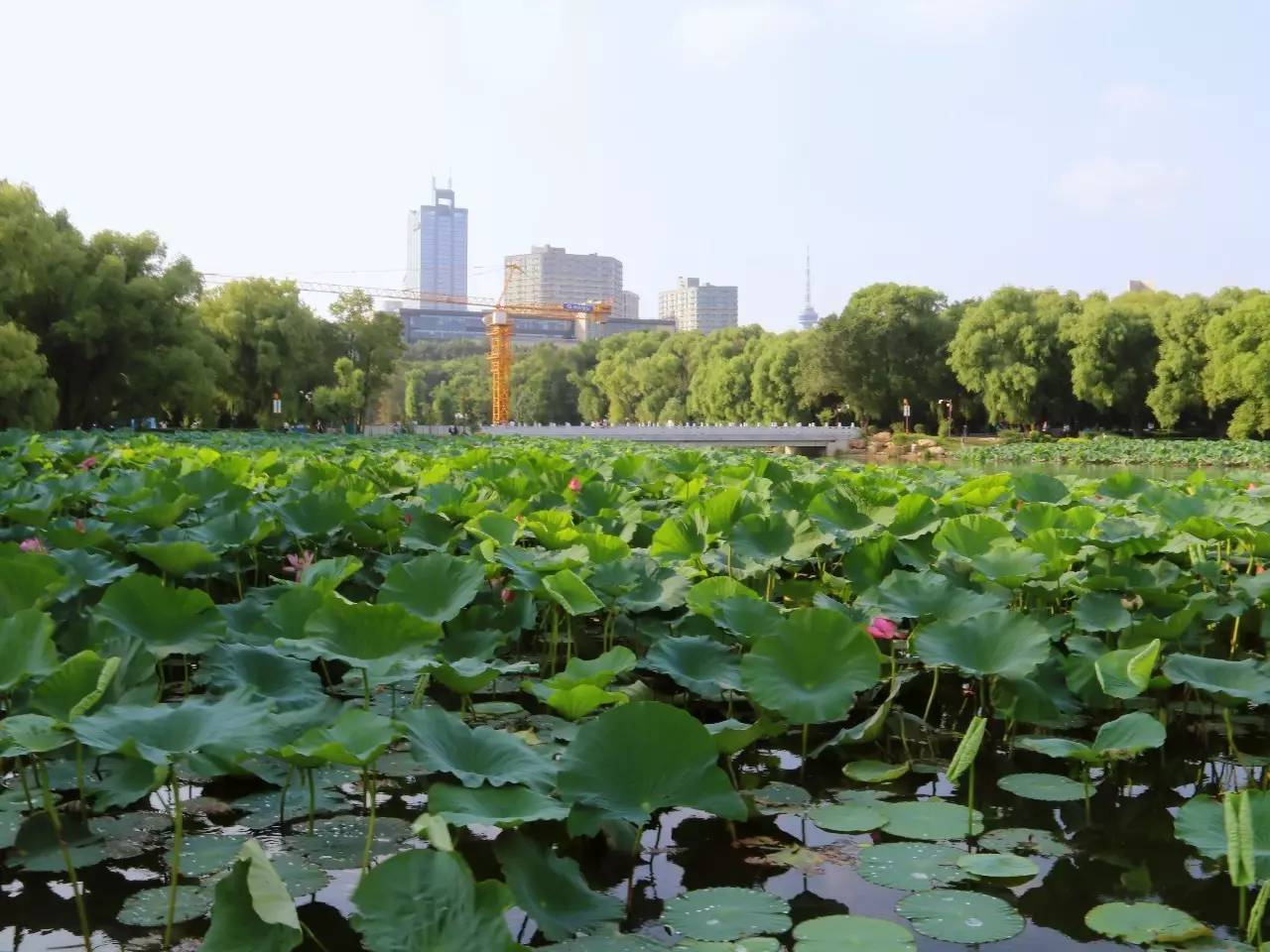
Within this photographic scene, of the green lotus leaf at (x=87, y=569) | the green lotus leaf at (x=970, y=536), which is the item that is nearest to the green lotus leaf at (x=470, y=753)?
the green lotus leaf at (x=87, y=569)

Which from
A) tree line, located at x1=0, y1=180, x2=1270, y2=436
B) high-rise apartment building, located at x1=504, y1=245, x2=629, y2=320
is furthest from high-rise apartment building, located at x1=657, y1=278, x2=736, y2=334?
tree line, located at x1=0, y1=180, x2=1270, y2=436

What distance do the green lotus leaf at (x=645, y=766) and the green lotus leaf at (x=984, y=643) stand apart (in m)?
0.74

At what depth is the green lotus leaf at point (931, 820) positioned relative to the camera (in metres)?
1.80

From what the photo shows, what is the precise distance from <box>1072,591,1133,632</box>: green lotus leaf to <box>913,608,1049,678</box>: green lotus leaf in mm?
418

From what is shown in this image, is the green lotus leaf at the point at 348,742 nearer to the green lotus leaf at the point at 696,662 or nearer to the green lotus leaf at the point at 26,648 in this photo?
the green lotus leaf at the point at 26,648

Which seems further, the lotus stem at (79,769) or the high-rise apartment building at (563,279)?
the high-rise apartment building at (563,279)

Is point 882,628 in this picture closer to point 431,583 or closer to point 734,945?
point 431,583

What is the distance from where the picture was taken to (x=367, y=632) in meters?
1.87

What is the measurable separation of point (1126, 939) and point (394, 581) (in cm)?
150

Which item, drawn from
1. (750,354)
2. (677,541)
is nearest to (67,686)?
(677,541)

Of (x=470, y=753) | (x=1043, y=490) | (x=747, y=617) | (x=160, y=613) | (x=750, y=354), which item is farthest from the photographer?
(x=750, y=354)

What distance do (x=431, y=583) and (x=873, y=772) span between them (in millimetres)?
997

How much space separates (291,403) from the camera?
117 ft

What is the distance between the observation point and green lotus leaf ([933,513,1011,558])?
2.93m
